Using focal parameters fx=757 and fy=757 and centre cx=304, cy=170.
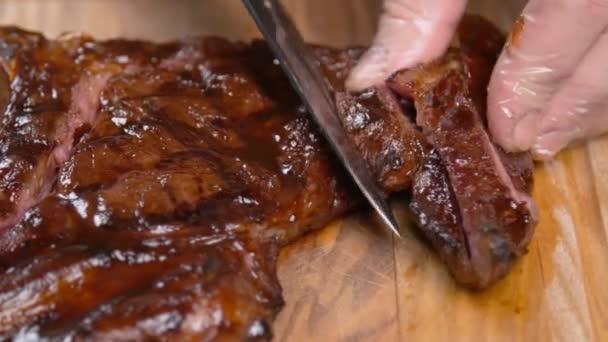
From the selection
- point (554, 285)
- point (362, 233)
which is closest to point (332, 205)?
point (362, 233)

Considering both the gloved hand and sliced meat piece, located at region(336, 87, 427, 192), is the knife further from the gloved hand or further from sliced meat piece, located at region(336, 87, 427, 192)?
the gloved hand

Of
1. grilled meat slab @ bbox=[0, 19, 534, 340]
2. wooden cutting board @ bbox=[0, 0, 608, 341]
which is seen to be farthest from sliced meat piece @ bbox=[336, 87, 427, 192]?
wooden cutting board @ bbox=[0, 0, 608, 341]

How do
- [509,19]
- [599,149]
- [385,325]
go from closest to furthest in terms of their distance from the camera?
[385,325] → [599,149] → [509,19]

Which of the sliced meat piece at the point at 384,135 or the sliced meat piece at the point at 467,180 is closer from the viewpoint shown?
the sliced meat piece at the point at 467,180

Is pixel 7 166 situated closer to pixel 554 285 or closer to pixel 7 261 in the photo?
pixel 7 261

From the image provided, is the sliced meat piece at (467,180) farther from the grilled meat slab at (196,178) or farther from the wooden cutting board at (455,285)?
the wooden cutting board at (455,285)

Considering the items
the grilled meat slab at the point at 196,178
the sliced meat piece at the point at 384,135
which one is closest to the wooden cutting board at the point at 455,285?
the grilled meat slab at the point at 196,178

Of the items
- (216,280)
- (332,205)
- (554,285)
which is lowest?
(554,285)
